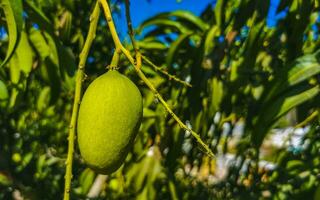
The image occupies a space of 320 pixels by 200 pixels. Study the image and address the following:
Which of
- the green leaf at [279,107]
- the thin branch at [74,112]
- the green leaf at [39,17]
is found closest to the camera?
the thin branch at [74,112]

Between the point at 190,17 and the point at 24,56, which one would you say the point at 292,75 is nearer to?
the point at 24,56

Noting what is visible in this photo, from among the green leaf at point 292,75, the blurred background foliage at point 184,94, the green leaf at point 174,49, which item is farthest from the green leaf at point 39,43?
the green leaf at point 292,75

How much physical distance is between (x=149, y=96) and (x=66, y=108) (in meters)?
0.69

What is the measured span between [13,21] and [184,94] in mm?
666

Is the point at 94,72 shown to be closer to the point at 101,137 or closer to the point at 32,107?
the point at 32,107

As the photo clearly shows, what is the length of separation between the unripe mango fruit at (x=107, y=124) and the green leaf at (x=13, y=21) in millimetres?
153

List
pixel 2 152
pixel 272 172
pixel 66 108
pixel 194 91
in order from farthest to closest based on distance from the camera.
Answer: pixel 66 108, pixel 2 152, pixel 272 172, pixel 194 91

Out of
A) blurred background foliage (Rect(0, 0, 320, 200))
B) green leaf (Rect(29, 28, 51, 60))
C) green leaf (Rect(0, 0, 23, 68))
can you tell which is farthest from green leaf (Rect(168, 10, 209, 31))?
green leaf (Rect(0, 0, 23, 68))

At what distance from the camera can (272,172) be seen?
1696mm

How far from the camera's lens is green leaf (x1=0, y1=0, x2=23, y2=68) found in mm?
676

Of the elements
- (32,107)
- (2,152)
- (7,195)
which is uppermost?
(32,107)

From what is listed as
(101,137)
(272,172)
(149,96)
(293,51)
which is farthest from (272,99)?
(272,172)

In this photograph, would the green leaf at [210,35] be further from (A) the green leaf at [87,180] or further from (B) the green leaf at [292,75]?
(A) the green leaf at [87,180]

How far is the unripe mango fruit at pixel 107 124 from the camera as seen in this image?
1.80 feet
